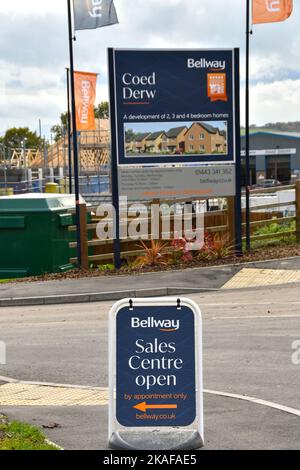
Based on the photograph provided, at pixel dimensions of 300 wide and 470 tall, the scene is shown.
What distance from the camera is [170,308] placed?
6.77m

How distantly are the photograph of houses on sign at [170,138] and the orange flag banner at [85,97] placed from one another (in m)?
14.6

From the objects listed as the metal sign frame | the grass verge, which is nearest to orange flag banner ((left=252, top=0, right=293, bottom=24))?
the grass verge

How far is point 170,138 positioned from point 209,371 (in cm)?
1041

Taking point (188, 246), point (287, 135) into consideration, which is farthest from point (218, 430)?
point (287, 135)

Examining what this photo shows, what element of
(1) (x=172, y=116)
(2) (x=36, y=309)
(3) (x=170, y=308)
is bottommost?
(2) (x=36, y=309)

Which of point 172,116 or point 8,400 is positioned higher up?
point 172,116

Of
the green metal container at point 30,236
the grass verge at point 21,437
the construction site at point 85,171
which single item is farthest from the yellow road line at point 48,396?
the construction site at point 85,171

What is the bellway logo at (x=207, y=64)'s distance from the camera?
20.1m

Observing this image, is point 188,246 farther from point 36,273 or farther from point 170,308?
point 170,308

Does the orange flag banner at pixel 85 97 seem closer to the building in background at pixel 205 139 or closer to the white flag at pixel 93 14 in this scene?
the white flag at pixel 93 14

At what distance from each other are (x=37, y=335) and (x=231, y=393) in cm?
475

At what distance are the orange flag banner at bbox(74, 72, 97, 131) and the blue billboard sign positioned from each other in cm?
1447

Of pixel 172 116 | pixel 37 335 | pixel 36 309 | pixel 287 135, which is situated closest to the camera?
pixel 37 335

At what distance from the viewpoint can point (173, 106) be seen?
20016mm
